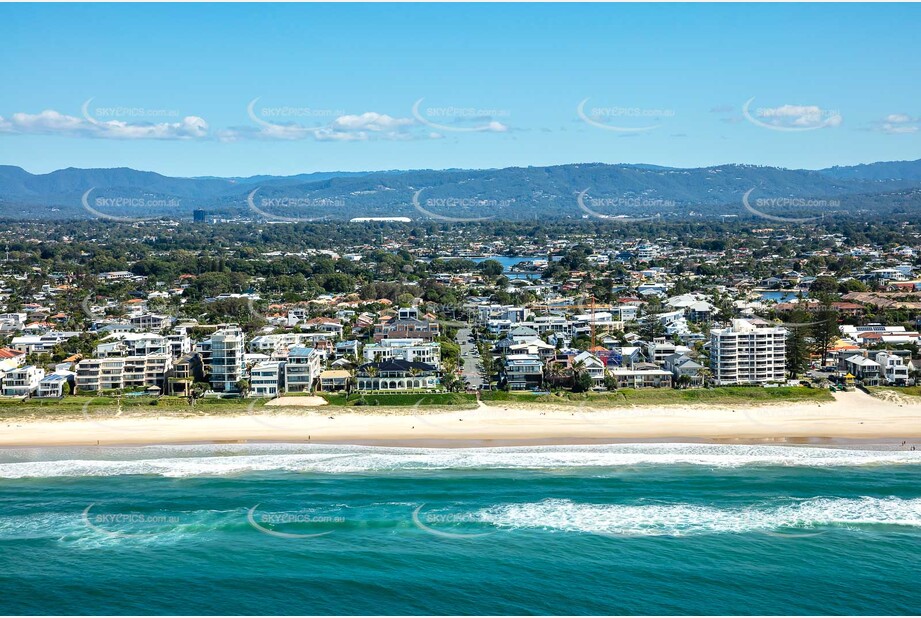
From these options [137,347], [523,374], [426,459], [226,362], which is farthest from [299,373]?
[426,459]

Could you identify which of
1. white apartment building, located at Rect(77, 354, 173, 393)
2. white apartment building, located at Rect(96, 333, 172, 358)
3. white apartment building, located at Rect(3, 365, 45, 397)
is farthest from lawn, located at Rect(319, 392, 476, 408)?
white apartment building, located at Rect(3, 365, 45, 397)

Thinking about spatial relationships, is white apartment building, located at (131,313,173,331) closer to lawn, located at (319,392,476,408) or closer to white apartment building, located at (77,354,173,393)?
white apartment building, located at (77,354,173,393)

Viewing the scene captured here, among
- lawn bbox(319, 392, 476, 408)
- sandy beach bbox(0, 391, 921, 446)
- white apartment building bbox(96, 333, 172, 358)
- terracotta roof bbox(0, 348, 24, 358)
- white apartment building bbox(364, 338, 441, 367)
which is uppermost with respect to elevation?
white apartment building bbox(96, 333, 172, 358)

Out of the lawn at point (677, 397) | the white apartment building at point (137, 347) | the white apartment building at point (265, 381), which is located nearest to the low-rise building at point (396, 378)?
the lawn at point (677, 397)

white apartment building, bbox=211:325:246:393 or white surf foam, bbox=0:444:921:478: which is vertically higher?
white apartment building, bbox=211:325:246:393

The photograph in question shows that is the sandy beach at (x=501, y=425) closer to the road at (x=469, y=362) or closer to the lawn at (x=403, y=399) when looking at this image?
the lawn at (x=403, y=399)

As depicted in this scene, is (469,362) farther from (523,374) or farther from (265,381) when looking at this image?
(265,381)
